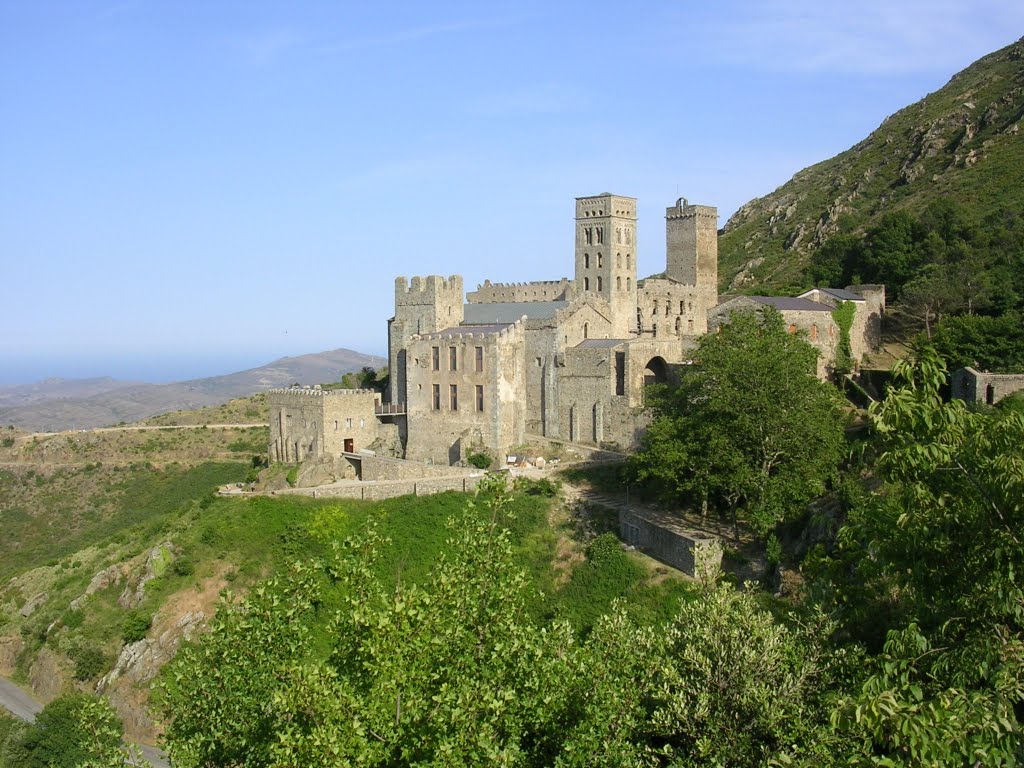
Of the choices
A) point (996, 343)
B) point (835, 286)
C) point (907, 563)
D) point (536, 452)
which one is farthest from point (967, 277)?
point (907, 563)

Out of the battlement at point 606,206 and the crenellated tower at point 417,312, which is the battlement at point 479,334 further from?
the battlement at point 606,206

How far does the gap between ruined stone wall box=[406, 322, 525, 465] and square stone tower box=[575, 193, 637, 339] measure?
37.4 feet

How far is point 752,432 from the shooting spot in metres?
35.4

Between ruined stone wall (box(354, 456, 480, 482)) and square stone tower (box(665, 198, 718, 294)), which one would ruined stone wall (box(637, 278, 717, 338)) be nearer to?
square stone tower (box(665, 198, 718, 294))

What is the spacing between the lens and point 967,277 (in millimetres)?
52000

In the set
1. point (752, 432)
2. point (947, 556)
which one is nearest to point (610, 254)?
point (752, 432)

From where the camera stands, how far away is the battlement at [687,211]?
68562 mm

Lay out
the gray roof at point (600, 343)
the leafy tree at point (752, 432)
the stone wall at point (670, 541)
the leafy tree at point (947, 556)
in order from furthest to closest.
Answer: the gray roof at point (600, 343), the leafy tree at point (752, 432), the stone wall at point (670, 541), the leafy tree at point (947, 556)

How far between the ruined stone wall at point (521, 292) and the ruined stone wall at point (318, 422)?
12.5m

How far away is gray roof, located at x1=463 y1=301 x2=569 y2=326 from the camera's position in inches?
2108

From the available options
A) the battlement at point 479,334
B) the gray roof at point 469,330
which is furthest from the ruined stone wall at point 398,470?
the gray roof at point 469,330

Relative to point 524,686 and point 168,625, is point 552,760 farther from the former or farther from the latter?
point 168,625

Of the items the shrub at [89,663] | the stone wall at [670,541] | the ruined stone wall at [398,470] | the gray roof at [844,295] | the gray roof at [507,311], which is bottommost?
the shrub at [89,663]

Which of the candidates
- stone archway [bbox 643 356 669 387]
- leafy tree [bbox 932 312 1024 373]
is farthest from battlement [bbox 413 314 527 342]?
leafy tree [bbox 932 312 1024 373]
